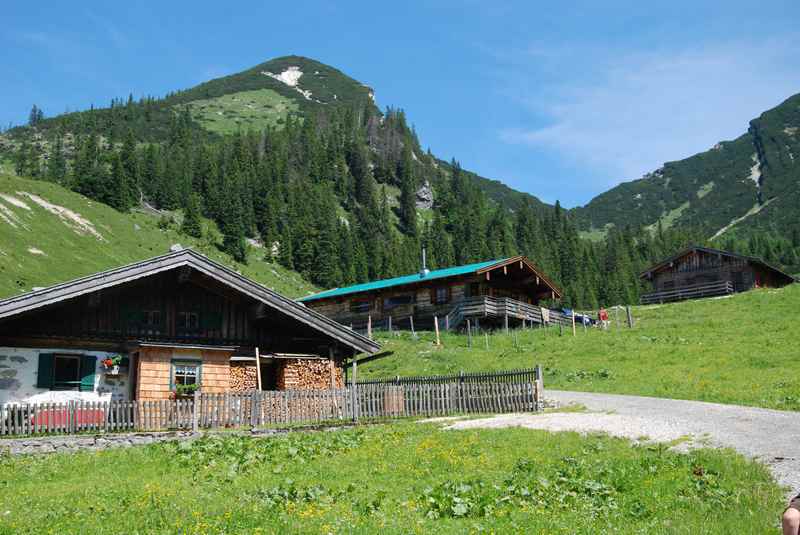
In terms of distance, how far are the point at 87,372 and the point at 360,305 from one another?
35097mm

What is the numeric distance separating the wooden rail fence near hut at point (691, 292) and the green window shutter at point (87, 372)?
58704mm

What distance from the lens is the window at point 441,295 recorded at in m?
57.3

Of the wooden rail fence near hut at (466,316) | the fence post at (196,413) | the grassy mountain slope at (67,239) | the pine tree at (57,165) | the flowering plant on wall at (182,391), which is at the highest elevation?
the pine tree at (57,165)

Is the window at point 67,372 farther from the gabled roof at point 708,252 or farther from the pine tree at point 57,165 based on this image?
the pine tree at point 57,165

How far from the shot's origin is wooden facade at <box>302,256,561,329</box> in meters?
56.1

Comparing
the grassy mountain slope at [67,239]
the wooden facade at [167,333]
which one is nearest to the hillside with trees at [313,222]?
the grassy mountain slope at [67,239]

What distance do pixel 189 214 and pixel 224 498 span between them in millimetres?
119720

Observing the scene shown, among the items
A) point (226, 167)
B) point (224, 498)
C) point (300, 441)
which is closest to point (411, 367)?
point (300, 441)

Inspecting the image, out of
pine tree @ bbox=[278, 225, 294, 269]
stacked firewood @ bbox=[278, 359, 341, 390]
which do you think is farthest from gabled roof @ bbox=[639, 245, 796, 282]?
pine tree @ bbox=[278, 225, 294, 269]

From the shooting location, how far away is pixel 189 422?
930 inches

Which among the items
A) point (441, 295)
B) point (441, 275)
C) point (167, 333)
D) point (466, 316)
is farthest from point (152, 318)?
point (441, 295)

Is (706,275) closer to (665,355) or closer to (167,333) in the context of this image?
(665,355)

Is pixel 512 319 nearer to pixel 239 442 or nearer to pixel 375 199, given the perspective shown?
pixel 239 442

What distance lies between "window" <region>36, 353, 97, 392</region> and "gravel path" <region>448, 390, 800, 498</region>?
1426 centimetres
